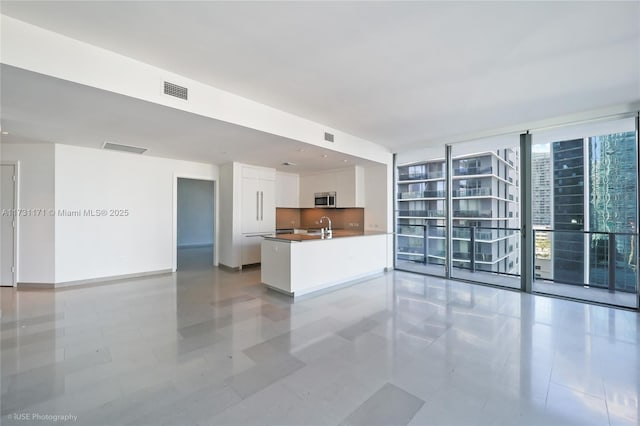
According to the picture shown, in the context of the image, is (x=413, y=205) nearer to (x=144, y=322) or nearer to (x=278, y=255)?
(x=278, y=255)

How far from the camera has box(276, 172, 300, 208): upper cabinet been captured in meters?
7.34

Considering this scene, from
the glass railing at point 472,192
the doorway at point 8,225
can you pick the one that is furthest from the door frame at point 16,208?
the glass railing at point 472,192

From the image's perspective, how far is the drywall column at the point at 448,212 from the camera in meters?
5.17

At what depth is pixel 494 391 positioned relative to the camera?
1.94m

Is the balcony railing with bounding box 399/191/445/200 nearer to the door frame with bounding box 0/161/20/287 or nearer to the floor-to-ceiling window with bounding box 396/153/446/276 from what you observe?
the floor-to-ceiling window with bounding box 396/153/446/276

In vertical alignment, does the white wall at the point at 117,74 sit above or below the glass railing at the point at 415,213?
above

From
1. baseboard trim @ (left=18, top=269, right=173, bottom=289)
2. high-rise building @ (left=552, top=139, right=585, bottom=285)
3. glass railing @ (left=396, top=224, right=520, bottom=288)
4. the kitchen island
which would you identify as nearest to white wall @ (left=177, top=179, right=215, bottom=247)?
baseboard trim @ (left=18, top=269, right=173, bottom=289)

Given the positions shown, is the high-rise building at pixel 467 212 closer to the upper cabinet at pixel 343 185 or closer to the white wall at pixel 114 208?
the upper cabinet at pixel 343 185


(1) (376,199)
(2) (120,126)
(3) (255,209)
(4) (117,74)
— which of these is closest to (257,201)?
(3) (255,209)

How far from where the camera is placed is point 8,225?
14.8 ft

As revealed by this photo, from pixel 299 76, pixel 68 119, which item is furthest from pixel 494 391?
pixel 68 119

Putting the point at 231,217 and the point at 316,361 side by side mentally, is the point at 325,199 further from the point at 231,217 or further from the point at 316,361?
the point at 316,361

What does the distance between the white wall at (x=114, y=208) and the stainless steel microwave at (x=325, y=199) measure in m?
3.23

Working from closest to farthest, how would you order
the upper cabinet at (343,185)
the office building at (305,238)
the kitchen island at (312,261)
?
1. the office building at (305,238)
2. the kitchen island at (312,261)
3. the upper cabinet at (343,185)
